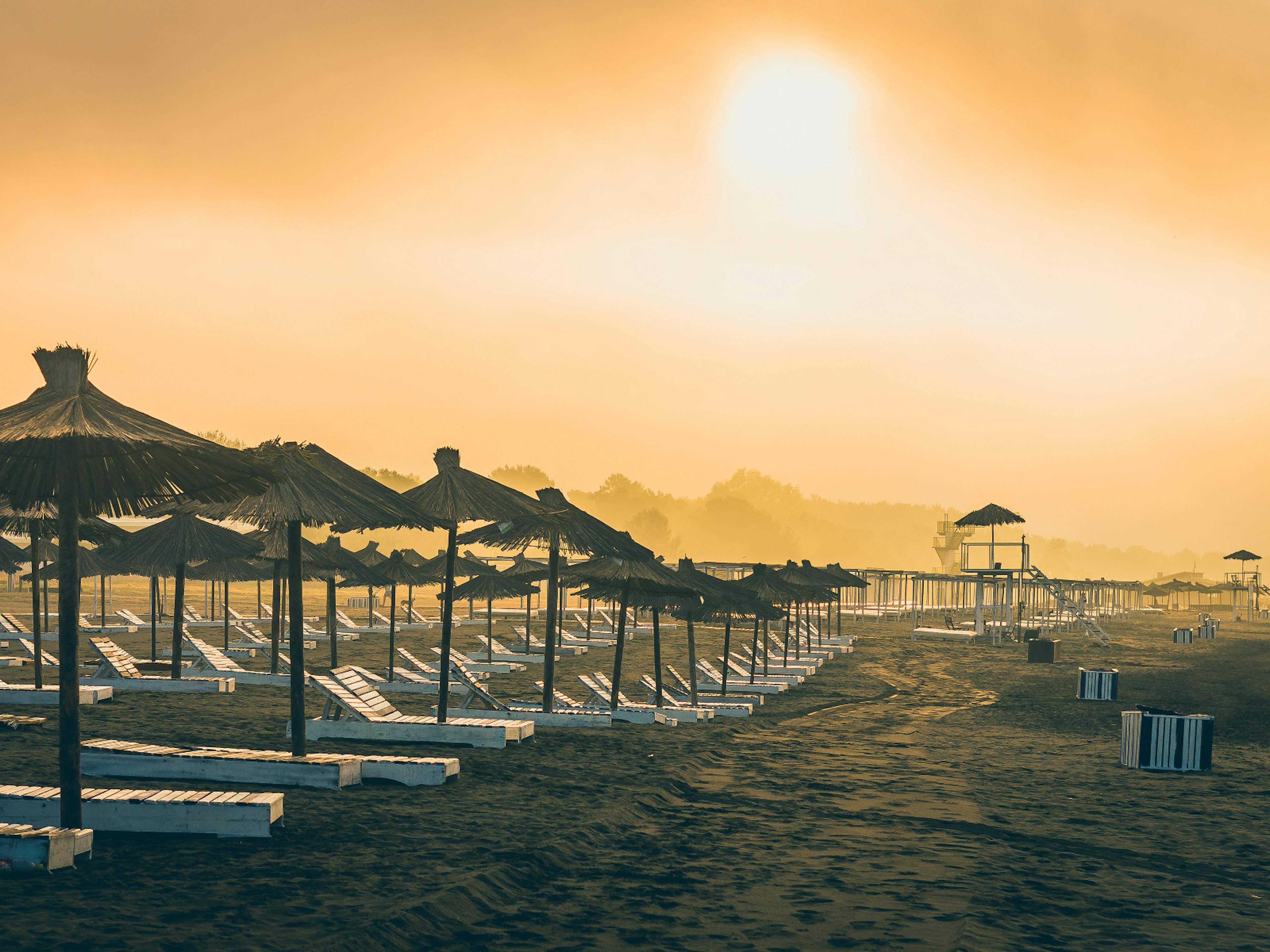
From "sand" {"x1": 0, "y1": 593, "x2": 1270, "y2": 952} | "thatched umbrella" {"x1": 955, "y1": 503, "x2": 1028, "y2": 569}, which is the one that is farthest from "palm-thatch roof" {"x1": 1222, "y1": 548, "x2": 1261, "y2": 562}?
"sand" {"x1": 0, "y1": 593, "x2": 1270, "y2": 952}

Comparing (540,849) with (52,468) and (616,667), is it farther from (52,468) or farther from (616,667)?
(616,667)

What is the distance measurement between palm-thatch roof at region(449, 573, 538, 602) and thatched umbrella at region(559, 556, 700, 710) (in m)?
7.78

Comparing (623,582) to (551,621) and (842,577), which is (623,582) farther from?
(842,577)

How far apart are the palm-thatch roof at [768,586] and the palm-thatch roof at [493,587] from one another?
484 centimetres

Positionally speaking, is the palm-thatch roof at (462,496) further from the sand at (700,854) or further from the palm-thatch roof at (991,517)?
the palm-thatch roof at (991,517)

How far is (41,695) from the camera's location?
15.0m

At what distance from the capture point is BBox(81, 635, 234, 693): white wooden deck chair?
16.9 meters

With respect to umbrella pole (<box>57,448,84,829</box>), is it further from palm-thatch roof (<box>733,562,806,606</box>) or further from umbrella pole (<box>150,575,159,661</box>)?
palm-thatch roof (<box>733,562,806,606</box>)

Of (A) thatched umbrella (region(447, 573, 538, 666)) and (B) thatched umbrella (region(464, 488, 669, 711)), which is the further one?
(A) thatched umbrella (region(447, 573, 538, 666))

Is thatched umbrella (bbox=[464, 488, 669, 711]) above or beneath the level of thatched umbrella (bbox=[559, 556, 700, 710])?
above

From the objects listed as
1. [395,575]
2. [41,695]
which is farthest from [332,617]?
[41,695]

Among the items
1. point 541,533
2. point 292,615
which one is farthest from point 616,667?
point 292,615

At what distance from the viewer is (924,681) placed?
948 inches

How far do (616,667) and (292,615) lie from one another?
6769mm
